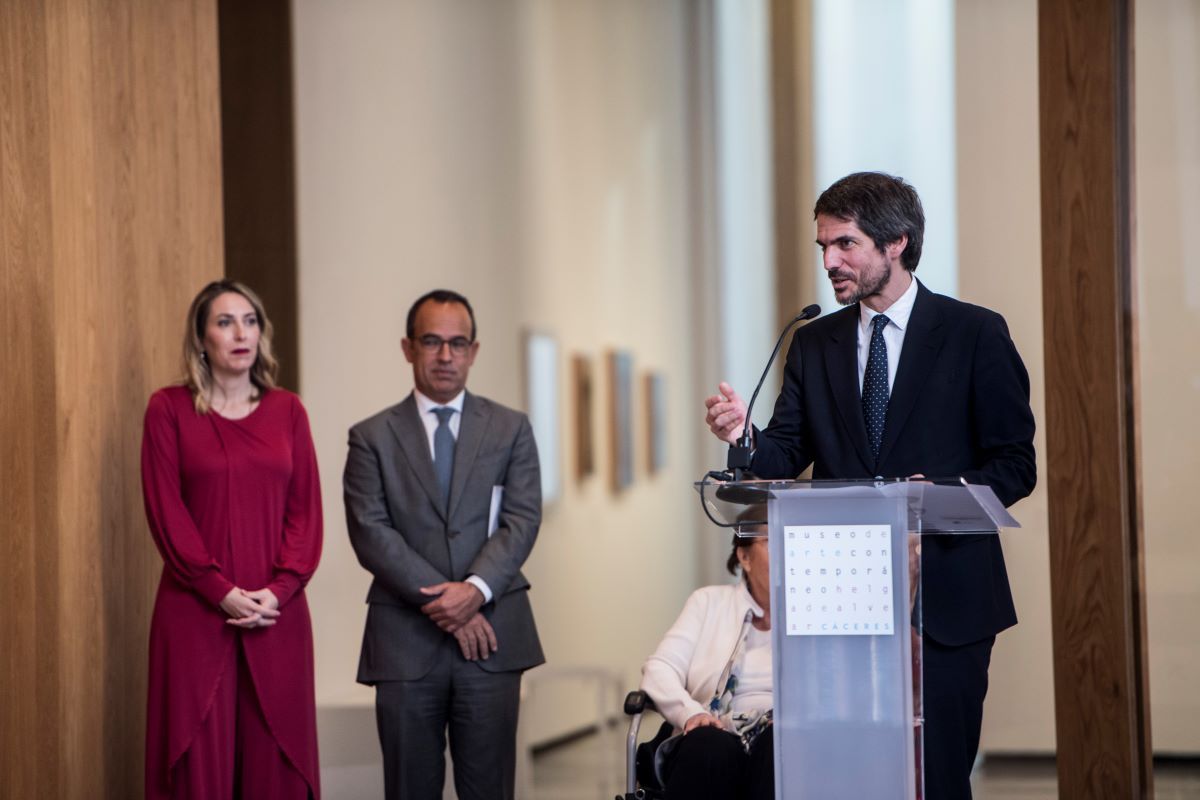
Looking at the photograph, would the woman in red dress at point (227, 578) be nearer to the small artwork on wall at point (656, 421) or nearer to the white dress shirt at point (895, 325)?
the white dress shirt at point (895, 325)

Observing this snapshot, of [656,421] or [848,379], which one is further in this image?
[656,421]

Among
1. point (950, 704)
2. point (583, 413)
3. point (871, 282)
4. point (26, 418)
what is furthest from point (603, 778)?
point (871, 282)

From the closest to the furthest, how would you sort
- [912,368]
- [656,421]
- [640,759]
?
[912,368] → [640,759] → [656,421]

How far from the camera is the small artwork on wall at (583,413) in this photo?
8680 millimetres

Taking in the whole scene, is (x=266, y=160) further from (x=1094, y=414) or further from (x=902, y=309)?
(x=902, y=309)

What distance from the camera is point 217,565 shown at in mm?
4219

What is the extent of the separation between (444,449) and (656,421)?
238 inches

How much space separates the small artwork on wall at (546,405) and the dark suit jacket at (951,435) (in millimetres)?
4549

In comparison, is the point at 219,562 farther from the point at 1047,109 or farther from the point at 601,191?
the point at 601,191

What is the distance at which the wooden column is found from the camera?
5.11 m

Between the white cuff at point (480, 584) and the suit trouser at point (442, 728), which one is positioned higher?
the white cuff at point (480, 584)

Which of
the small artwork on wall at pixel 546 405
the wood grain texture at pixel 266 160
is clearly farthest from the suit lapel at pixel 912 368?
the small artwork on wall at pixel 546 405

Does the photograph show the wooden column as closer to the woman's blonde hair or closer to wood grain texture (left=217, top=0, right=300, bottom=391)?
the woman's blonde hair

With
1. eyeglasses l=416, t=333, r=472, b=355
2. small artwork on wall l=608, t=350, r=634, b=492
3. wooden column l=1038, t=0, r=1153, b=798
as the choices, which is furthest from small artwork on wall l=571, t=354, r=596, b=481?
eyeglasses l=416, t=333, r=472, b=355
